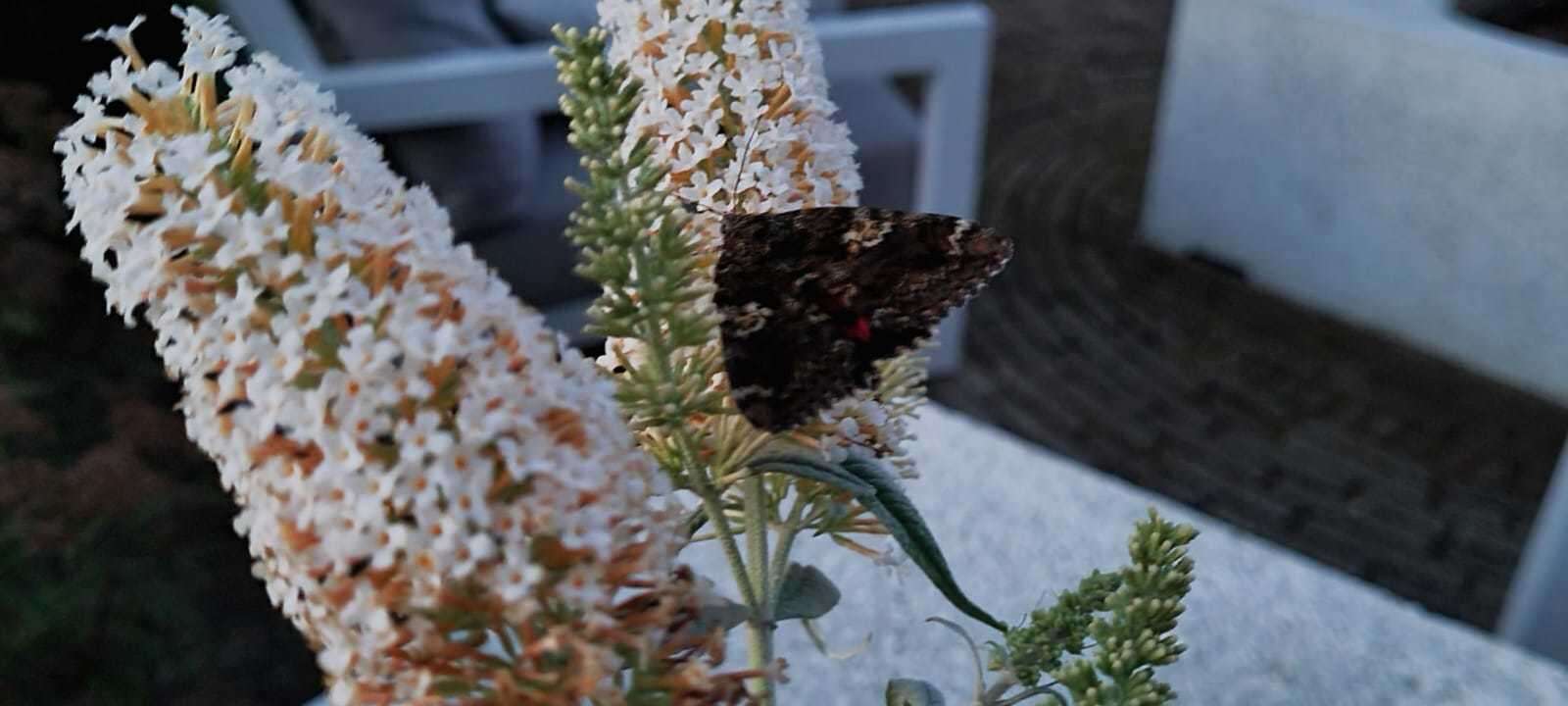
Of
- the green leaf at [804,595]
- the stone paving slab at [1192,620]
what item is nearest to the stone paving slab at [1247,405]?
the stone paving slab at [1192,620]

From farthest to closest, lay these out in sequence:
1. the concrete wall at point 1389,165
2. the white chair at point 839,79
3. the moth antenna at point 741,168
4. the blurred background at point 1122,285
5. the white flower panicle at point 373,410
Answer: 1. the concrete wall at point 1389,165
2. the white chair at point 839,79
3. the blurred background at point 1122,285
4. the moth antenna at point 741,168
5. the white flower panicle at point 373,410

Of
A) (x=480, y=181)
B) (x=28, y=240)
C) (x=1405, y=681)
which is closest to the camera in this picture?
(x=1405, y=681)

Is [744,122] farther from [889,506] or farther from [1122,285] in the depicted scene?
[1122,285]

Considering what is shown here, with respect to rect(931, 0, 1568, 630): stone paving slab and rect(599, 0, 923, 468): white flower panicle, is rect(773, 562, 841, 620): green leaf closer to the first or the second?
rect(599, 0, 923, 468): white flower panicle

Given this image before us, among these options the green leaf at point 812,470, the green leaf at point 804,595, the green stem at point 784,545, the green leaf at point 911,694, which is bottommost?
the green leaf at point 911,694

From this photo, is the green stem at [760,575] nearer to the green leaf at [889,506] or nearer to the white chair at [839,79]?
the green leaf at [889,506]

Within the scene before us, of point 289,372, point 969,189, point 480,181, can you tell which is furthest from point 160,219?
point 969,189

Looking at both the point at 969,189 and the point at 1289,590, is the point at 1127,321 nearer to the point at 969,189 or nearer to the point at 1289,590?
the point at 969,189
